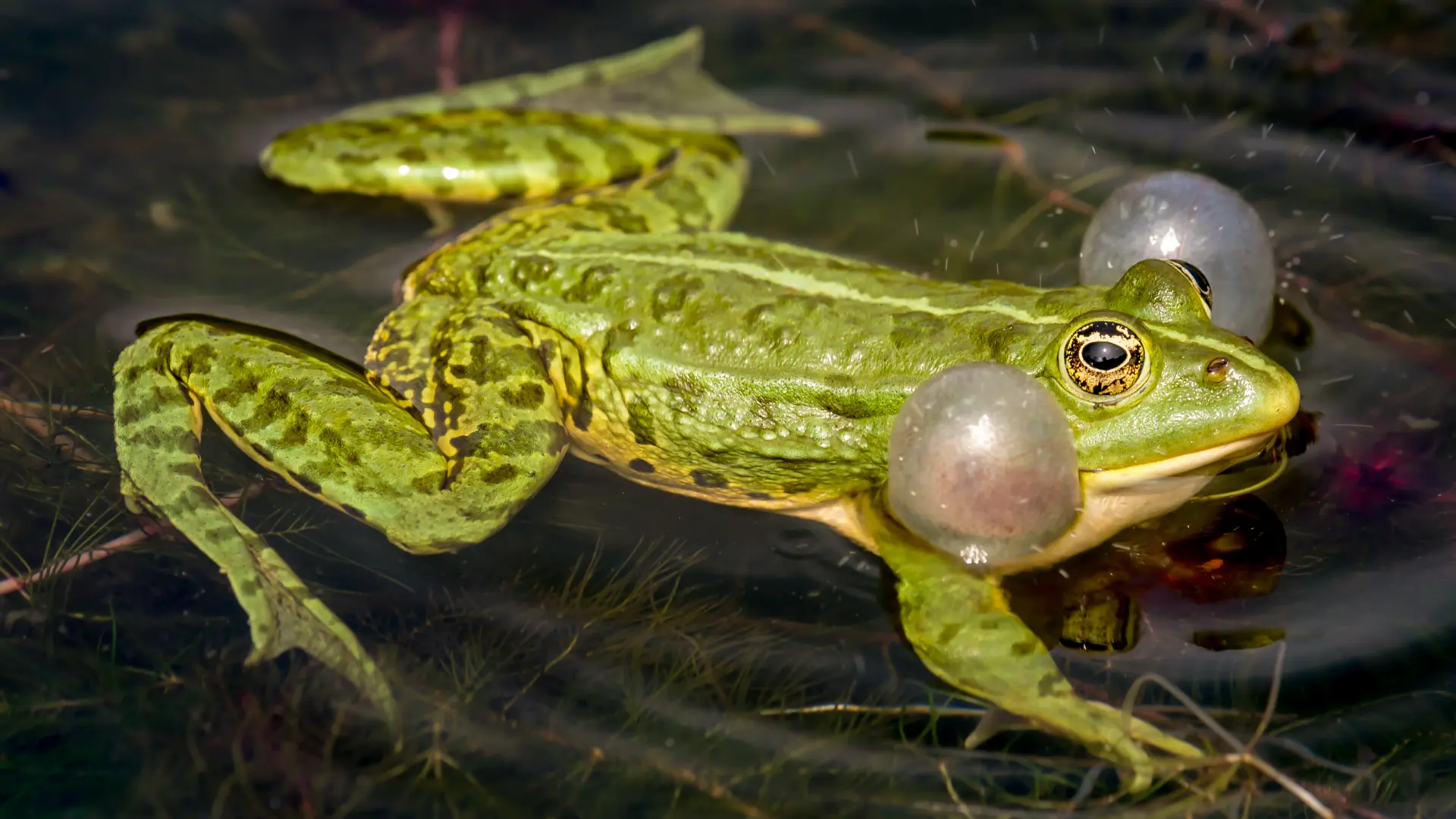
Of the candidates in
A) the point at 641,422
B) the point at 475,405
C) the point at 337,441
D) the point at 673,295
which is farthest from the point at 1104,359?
the point at 337,441

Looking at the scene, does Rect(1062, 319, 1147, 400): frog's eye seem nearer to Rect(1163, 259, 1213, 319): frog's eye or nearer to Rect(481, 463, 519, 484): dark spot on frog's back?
Rect(1163, 259, 1213, 319): frog's eye

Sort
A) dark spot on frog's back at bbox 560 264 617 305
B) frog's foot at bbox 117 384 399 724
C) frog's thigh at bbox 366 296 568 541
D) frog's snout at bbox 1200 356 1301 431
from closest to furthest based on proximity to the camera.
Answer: frog's snout at bbox 1200 356 1301 431
frog's foot at bbox 117 384 399 724
frog's thigh at bbox 366 296 568 541
dark spot on frog's back at bbox 560 264 617 305

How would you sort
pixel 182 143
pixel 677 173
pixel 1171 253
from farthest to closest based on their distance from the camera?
1. pixel 182 143
2. pixel 677 173
3. pixel 1171 253

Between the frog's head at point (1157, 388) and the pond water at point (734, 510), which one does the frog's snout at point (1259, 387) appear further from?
the pond water at point (734, 510)

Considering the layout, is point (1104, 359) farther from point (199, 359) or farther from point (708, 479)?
point (199, 359)

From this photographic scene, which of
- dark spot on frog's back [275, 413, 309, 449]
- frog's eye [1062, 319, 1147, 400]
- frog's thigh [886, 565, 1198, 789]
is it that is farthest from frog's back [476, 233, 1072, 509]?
dark spot on frog's back [275, 413, 309, 449]

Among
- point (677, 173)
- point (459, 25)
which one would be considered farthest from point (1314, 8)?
point (459, 25)

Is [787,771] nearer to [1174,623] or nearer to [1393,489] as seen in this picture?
[1174,623]
